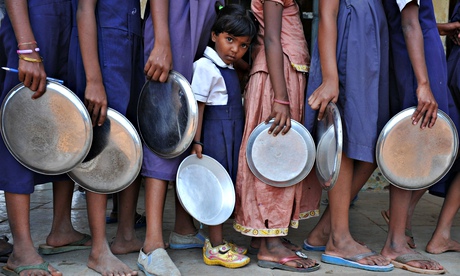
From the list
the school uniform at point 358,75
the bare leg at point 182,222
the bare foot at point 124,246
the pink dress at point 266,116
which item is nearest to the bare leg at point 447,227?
the school uniform at point 358,75

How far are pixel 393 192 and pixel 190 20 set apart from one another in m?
1.30

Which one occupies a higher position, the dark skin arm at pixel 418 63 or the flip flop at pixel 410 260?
the dark skin arm at pixel 418 63

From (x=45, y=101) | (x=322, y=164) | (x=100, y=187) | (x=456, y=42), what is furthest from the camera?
(x=456, y=42)

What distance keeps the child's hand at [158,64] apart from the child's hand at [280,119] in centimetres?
52

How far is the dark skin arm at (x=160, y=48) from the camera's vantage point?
2525 millimetres

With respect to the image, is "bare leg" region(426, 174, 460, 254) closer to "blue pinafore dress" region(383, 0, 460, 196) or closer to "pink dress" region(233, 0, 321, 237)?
"blue pinafore dress" region(383, 0, 460, 196)

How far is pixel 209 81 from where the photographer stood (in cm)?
267

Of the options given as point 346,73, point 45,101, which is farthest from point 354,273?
point 45,101

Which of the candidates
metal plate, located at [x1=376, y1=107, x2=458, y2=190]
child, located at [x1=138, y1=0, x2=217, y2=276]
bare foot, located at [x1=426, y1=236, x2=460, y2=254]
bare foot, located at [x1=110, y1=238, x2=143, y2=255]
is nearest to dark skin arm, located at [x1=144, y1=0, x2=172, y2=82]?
child, located at [x1=138, y1=0, x2=217, y2=276]

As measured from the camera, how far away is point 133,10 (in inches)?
104

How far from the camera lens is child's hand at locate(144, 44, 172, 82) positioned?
2.52m

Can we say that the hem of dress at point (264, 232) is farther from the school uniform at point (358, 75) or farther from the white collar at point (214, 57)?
the white collar at point (214, 57)

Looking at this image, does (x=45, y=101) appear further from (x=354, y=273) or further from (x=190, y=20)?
(x=354, y=273)

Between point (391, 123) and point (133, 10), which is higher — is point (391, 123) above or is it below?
below
